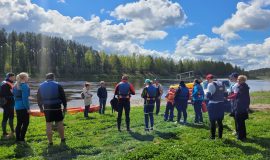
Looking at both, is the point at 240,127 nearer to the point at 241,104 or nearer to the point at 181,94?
the point at 241,104

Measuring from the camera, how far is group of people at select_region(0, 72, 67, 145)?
1259cm

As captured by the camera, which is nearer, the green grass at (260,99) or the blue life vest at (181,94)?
the blue life vest at (181,94)

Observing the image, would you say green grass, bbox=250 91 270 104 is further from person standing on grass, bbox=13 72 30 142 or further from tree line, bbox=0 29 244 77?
tree line, bbox=0 29 244 77

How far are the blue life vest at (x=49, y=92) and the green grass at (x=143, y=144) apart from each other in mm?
1650

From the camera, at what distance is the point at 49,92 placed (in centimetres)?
1259

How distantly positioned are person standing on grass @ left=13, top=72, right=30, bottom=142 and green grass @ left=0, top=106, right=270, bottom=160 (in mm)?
548

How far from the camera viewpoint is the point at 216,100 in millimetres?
13000

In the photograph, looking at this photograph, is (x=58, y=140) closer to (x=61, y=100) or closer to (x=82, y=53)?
(x=61, y=100)

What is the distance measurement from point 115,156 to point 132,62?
183448mm

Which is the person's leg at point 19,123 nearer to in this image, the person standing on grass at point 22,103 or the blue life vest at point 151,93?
the person standing on grass at point 22,103

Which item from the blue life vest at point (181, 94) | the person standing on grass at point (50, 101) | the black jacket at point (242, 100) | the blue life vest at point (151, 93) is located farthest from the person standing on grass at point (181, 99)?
the person standing on grass at point (50, 101)

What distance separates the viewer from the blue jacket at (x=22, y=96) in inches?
518

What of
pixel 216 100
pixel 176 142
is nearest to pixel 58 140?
pixel 176 142

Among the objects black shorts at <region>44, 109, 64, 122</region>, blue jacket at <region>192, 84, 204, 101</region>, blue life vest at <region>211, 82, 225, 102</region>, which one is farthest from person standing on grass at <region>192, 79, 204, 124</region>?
black shorts at <region>44, 109, 64, 122</region>
